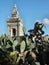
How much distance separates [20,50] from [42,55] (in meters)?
0.27

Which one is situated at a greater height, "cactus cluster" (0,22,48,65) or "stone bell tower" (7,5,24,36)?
"stone bell tower" (7,5,24,36)

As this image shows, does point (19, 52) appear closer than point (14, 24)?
Yes

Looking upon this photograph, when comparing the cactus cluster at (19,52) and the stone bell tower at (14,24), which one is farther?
the stone bell tower at (14,24)

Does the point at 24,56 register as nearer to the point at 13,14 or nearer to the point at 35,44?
the point at 35,44

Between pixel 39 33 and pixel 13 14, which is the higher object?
pixel 13 14

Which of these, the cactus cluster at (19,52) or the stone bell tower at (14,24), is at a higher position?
the stone bell tower at (14,24)

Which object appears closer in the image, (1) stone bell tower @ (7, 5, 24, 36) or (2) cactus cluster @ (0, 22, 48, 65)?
(2) cactus cluster @ (0, 22, 48, 65)

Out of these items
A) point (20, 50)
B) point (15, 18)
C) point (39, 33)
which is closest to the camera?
point (20, 50)

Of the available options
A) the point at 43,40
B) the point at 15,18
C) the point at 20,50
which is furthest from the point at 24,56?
the point at 15,18

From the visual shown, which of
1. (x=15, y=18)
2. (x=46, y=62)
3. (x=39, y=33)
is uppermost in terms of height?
(x=15, y=18)

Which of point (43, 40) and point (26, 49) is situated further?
point (43, 40)

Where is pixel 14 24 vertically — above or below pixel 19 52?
above

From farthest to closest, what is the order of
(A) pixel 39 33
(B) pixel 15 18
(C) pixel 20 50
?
1. (B) pixel 15 18
2. (A) pixel 39 33
3. (C) pixel 20 50

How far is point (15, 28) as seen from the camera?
73.6m
